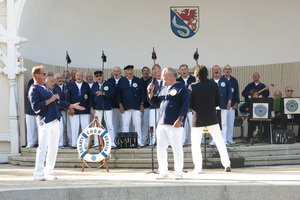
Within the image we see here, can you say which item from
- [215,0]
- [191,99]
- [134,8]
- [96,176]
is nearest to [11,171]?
[96,176]

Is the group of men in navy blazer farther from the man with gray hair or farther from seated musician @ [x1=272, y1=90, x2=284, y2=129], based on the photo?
the man with gray hair

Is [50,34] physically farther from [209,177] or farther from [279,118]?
[209,177]

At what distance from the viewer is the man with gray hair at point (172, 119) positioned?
874 centimetres

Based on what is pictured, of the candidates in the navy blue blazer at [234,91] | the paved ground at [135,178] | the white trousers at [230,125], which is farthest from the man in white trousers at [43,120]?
the navy blue blazer at [234,91]

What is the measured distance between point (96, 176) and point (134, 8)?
727 centimetres

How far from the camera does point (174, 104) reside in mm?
8820

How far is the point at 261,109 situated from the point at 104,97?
3.71 m

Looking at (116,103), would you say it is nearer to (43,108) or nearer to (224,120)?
(224,120)

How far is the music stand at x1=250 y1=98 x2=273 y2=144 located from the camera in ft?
41.9

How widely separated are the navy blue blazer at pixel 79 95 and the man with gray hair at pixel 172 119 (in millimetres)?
4156

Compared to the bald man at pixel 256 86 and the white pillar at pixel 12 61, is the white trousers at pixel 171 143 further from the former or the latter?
the bald man at pixel 256 86

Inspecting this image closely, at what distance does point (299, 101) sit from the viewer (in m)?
13.1

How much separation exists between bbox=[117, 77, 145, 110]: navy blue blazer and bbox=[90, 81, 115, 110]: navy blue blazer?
0.81ft

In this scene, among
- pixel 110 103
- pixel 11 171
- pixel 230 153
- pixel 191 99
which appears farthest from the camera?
pixel 110 103
